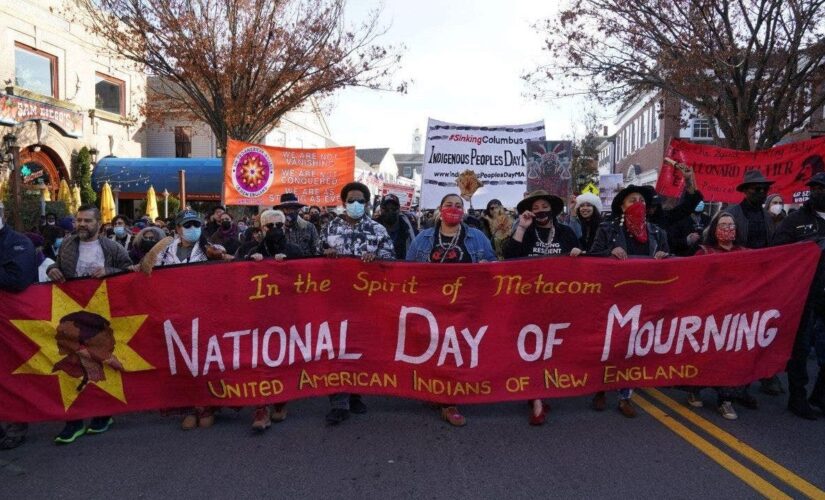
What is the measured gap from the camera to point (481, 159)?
8852mm

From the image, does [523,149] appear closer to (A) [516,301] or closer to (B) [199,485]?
(A) [516,301]

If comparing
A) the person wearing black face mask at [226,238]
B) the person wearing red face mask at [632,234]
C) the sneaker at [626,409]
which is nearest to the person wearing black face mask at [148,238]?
the person wearing black face mask at [226,238]

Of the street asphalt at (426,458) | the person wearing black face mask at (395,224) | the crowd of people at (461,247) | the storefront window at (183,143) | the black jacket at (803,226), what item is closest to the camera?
the street asphalt at (426,458)

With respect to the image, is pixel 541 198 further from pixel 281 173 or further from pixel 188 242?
pixel 281 173

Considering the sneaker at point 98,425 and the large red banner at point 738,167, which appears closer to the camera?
the sneaker at point 98,425

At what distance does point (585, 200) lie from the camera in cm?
684

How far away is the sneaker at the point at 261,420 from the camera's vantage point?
464 centimetres

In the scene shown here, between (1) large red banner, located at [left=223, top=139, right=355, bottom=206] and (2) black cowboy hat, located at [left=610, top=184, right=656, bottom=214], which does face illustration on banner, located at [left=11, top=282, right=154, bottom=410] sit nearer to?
(2) black cowboy hat, located at [left=610, top=184, right=656, bottom=214]

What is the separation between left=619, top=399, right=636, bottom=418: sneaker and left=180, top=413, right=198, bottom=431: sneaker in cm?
338

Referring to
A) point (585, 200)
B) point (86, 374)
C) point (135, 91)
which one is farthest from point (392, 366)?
point (135, 91)

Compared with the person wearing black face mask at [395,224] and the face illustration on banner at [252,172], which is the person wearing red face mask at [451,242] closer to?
the person wearing black face mask at [395,224]

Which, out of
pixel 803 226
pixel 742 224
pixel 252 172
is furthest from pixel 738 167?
pixel 252 172

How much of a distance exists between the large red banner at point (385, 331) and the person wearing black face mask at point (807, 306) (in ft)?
0.94

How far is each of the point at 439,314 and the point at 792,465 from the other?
255 centimetres
